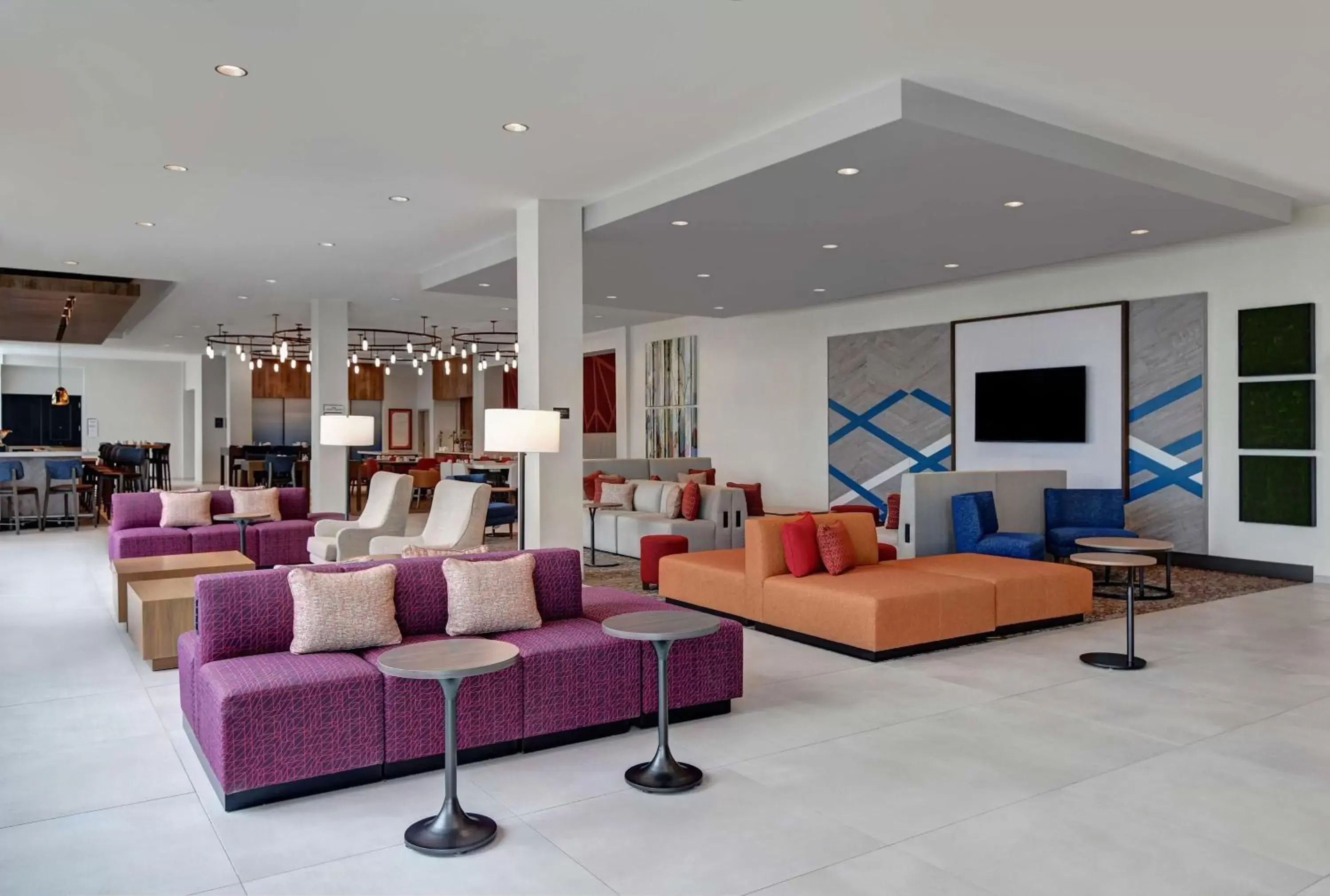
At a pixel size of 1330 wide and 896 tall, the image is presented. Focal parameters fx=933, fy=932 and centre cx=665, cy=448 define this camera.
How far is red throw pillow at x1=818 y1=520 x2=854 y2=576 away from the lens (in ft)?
20.0

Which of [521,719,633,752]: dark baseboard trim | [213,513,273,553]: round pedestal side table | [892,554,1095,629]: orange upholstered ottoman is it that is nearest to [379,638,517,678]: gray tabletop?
[521,719,633,752]: dark baseboard trim

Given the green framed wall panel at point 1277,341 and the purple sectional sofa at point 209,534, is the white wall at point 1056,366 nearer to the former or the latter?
the green framed wall panel at point 1277,341

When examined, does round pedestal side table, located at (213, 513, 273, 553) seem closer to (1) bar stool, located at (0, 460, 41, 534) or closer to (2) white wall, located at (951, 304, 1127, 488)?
(1) bar stool, located at (0, 460, 41, 534)

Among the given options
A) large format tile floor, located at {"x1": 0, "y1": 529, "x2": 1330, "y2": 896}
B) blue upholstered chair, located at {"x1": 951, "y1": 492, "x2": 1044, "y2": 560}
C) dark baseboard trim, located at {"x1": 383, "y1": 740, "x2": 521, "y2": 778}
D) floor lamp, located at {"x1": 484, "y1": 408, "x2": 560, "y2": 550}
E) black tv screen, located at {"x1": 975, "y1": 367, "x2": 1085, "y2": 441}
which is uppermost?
black tv screen, located at {"x1": 975, "y1": 367, "x2": 1085, "y2": 441}

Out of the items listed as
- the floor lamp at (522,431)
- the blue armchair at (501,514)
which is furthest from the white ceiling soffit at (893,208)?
the blue armchair at (501,514)

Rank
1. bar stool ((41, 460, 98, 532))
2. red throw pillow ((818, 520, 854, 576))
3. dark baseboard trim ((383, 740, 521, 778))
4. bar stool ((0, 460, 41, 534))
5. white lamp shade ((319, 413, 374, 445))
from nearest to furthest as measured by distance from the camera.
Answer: dark baseboard trim ((383, 740, 521, 778)), red throw pillow ((818, 520, 854, 576)), white lamp shade ((319, 413, 374, 445)), bar stool ((0, 460, 41, 534)), bar stool ((41, 460, 98, 532))

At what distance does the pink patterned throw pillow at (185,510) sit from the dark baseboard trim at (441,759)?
626 centimetres

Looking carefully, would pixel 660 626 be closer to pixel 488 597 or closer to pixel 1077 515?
pixel 488 597

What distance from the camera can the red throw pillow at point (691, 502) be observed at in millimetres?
9695

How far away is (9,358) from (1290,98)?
24099 mm

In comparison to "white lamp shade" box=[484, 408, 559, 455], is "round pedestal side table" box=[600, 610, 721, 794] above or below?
below

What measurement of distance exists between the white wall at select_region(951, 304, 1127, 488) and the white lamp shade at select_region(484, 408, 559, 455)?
6.08 m

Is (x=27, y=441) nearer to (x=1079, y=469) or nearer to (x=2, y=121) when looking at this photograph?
(x=2, y=121)

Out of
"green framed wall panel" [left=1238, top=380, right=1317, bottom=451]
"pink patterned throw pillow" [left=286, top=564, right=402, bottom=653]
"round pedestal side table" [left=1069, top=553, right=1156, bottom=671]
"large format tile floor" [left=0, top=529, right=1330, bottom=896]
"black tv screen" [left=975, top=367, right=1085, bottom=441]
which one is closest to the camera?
"large format tile floor" [left=0, top=529, right=1330, bottom=896]
